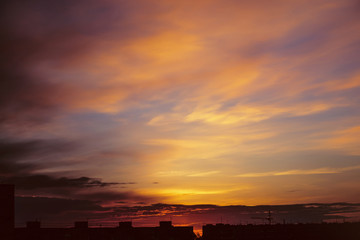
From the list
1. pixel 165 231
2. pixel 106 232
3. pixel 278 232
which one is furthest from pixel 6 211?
pixel 278 232

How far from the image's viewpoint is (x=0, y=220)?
280 ft

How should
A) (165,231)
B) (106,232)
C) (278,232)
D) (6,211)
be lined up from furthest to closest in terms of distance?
(278,232) → (165,231) → (106,232) → (6,211)

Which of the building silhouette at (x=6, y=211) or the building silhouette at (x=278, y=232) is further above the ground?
the building silhouette at (x=6, y=211)

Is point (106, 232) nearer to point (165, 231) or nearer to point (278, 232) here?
point (165, 231)

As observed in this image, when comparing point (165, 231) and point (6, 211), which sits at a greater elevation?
point (6, 211)

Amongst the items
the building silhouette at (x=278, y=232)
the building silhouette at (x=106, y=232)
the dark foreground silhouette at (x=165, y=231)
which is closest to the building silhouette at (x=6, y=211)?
the dark foreground silhouette at (x=165, y=231)

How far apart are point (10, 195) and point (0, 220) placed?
5.44 m

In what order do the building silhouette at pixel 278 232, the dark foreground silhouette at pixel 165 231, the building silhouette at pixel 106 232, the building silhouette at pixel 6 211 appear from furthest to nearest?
the building silhouette at pixel 278 232
the building silhouette at pixel 106 232
the dark foreground silhouette at pixel 165 231
the building silhouette at pixel 6 211

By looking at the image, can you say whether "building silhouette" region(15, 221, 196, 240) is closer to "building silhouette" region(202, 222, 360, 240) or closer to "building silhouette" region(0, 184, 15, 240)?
"building silhouette" region(0, 184, 15, 240)

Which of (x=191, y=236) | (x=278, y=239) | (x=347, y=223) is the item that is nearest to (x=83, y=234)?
(x=191, y=236)

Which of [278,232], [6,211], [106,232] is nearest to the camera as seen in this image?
[6,211]

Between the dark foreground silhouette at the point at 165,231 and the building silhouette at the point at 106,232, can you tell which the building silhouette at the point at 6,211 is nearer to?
the dark foreground silhouette at the point at 165,231

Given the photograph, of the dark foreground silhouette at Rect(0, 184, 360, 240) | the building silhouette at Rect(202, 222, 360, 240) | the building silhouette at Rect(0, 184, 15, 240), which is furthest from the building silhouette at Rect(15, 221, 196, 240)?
the building silhouette at Rect(202, 222, 360, 240)

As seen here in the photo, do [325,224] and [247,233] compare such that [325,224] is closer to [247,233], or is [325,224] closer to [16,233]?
[247,233]
